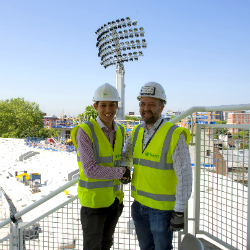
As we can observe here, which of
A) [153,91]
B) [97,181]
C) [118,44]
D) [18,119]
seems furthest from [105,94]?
[18,119]

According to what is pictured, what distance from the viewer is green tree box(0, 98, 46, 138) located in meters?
48.5

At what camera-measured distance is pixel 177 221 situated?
1729 mm

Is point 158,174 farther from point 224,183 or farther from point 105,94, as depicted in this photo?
point 105,94

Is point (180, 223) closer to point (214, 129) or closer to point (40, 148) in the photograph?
point (214, 129)

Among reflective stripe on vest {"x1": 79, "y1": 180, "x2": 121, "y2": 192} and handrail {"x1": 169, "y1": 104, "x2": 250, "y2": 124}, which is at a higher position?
handrail {"x1": 169, "y1": 104, "x2": 250, "y2": 124}

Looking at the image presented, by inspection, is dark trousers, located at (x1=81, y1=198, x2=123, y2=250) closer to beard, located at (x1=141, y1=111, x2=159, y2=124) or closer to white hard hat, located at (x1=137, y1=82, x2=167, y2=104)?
beard, located at (x1=141, y1=111, x2=159, y2=124)

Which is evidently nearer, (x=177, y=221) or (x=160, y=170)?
(x=177, y=221)

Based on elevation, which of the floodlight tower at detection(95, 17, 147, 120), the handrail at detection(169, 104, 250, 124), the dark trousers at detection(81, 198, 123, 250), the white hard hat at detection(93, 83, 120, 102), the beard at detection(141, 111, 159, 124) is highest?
the floodlight tower at detection(95, 17, 147, 120)

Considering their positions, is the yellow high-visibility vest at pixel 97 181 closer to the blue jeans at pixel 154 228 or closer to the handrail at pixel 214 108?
the blue jeans at pixel 154 228

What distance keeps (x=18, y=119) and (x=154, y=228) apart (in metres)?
53.5

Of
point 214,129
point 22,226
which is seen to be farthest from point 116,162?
point 22,226

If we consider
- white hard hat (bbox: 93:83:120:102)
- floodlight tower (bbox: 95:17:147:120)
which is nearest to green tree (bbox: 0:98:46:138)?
floodlight tower (bbox: 95:17:147:120)

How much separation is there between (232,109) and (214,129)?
30 cm

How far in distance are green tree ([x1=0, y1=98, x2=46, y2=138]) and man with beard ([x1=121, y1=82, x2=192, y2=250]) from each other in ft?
170
